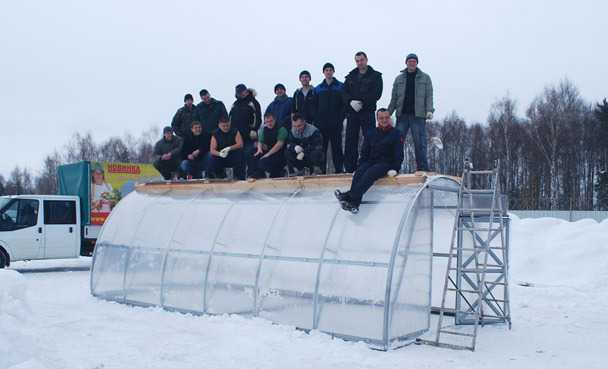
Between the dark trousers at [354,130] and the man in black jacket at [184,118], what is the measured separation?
487 centimetres

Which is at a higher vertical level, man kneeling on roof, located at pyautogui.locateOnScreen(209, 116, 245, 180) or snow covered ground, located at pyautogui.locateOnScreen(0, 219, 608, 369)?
man kneeling on roof, located at pyautogui.locateOnScreen(209, 116, 245, 180)

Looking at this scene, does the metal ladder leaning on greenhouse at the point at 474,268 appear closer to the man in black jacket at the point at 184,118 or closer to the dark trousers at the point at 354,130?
the dark trousers at the point at 354,130

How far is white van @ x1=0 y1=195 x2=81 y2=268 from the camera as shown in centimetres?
1975

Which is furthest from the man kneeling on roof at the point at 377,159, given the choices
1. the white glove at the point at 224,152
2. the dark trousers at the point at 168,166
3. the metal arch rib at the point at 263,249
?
the dark trousers at the point at 168,166

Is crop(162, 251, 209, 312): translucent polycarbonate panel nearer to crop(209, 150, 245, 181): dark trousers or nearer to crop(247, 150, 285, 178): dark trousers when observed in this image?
crop(247, 150, 285, 178): dark trousers

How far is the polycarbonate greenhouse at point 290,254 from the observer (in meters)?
10.5

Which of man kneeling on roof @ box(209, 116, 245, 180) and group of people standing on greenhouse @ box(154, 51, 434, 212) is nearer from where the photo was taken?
group of people standing on greenhouse @ box(154, 51, 434, 212)

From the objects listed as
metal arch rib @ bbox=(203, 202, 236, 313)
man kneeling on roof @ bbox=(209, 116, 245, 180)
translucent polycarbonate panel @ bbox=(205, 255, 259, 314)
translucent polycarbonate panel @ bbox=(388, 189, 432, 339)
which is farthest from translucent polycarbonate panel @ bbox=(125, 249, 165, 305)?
translucent polycarbonate panel @ bbox=(388, 189, 432, 339)

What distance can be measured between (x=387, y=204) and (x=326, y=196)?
1523 mm

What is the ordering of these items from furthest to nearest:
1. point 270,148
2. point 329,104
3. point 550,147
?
point 550,147, point 270,148, point 329,104

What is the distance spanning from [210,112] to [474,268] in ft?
24.4

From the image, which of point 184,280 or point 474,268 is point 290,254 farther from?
point 474,268

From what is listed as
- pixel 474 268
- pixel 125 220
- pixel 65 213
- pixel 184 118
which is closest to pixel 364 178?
pixel 474 268

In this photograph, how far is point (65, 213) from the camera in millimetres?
20781
